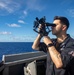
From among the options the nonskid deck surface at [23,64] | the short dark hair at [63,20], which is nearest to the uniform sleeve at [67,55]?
the short dark hair at [63,20]

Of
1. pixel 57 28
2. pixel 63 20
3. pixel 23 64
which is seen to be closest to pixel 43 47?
pixel 57 28

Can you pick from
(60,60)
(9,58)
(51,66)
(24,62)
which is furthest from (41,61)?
(60,60)

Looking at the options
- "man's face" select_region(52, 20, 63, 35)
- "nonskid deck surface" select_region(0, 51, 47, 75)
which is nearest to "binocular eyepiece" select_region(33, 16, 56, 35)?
"man's face" select_region(52, 20, 63, 35)

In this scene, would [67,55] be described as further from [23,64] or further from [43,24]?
[23,64]

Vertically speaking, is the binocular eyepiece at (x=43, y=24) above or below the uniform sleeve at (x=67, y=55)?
above

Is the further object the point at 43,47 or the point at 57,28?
the point at 43,47

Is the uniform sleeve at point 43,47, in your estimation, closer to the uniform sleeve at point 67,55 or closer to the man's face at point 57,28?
the man's face at point 57,28

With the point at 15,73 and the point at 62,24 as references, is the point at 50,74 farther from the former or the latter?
the point at 15,73

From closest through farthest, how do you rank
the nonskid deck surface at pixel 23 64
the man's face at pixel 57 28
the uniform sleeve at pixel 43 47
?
1. the man's face at pixel 57 28
2. the uniform sleeve at pixel 43 47
3. the nonskid deck surface at pixel 23 64

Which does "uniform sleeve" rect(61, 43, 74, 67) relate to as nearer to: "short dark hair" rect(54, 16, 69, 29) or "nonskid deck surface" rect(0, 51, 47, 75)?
"short dark hair" rect(54, 16, 69, 29)

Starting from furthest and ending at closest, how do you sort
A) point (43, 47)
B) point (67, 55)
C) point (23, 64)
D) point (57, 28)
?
point (23, 64)
point (43, 47)
point (57, 28)
point (67, 55)

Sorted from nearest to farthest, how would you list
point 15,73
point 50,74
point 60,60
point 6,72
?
1. point 60,60
2. point 50,74
3. point 6,72
4. point 15,73

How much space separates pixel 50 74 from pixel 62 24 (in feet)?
2.96

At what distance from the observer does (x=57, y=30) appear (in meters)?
3.33
